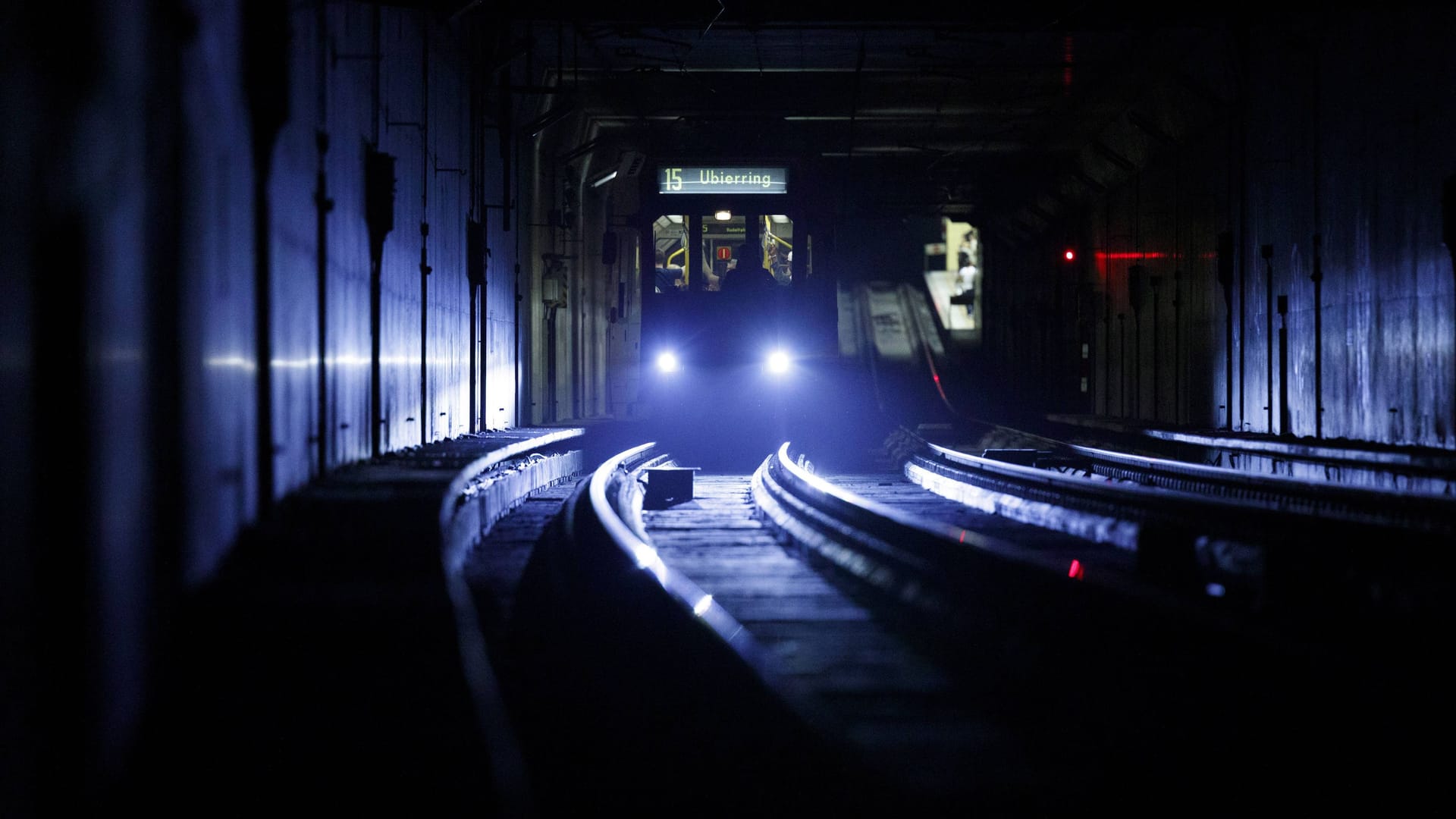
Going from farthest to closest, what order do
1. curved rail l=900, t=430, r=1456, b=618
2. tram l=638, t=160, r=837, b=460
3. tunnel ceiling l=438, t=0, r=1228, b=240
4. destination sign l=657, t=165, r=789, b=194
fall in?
tram l=638, t=160, r=837, b=460
destination sign l=657, t=165, r=789, b=194
tunnel ceiling l=438, t=0, r=1228, b=240
curved rail l=900, t=430, r=1456, b=618

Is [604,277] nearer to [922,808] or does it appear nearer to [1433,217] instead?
[1433,217]

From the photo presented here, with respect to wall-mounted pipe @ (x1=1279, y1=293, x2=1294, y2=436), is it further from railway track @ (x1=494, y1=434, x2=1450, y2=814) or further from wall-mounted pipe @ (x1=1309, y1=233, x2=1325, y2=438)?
railway track @ (x1=494, y1=434, x2=1450, y2=814)

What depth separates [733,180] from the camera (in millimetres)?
16938

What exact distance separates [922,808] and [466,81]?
37.7ft

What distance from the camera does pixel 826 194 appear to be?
57.7 ft

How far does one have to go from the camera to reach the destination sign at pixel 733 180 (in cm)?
1684

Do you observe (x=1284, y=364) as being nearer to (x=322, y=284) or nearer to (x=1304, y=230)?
(x=1304, y=230)

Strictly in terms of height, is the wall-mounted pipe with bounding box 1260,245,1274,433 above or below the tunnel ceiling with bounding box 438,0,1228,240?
below

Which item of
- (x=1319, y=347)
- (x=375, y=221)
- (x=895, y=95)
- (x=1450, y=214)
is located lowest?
(x=1319, y=347)

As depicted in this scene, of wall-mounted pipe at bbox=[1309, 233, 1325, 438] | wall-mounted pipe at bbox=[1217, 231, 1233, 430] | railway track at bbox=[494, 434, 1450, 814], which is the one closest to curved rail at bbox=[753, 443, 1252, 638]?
railway track at bbox=[494, 434, 1450, 814]

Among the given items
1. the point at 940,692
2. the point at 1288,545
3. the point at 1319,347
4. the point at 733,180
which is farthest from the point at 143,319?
the point at 733,180

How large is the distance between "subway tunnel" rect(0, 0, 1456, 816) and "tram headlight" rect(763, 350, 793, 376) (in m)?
0.09

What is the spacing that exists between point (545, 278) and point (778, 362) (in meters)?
4.23

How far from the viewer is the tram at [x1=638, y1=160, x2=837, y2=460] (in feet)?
61.4
